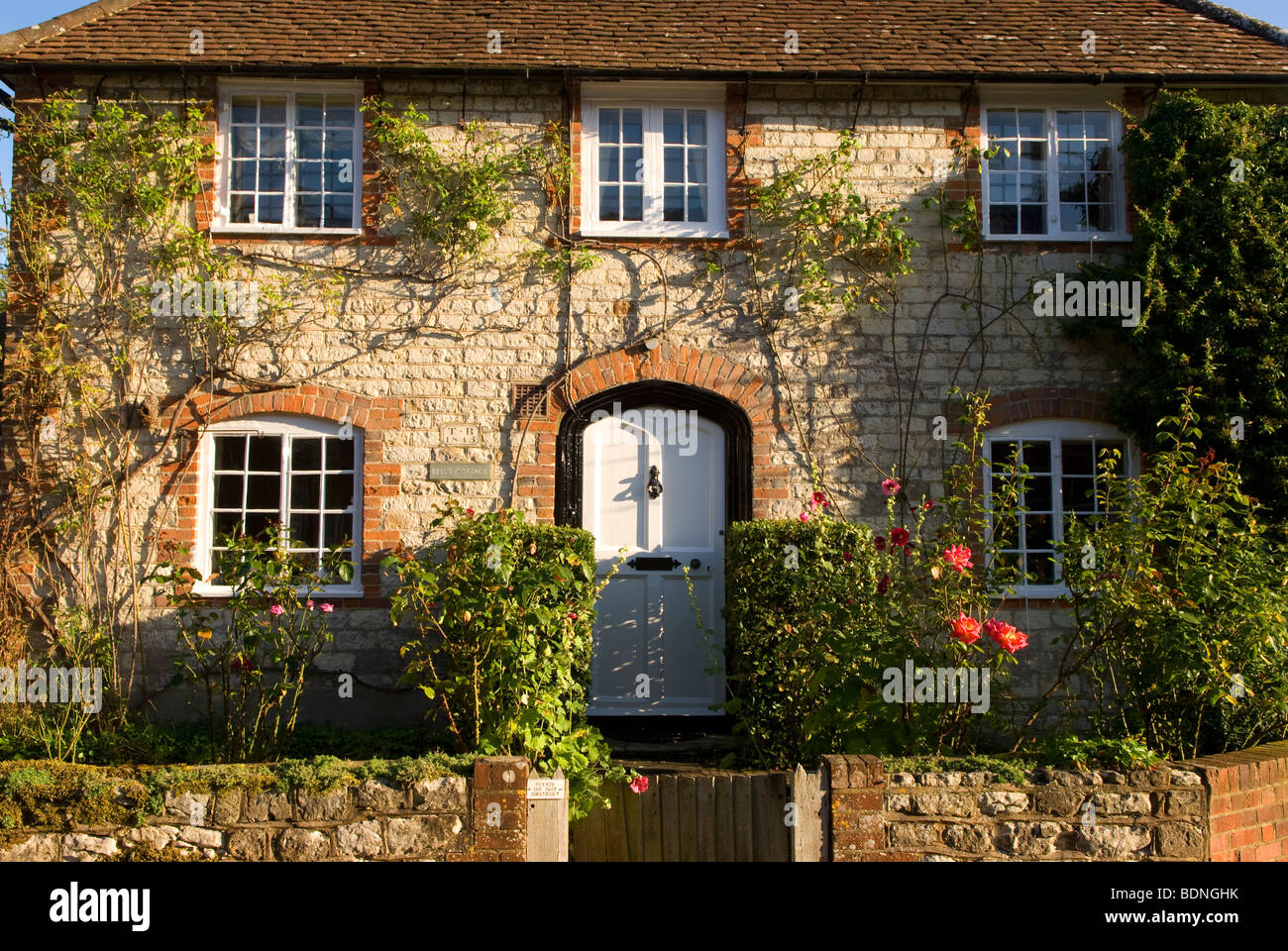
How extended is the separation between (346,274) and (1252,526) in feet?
22.4

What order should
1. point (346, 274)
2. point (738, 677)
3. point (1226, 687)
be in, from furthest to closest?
point (346, 274), point (738, 677), point (1226, 687)

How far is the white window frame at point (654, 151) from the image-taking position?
848cm

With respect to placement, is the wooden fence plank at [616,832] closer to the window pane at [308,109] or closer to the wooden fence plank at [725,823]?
the wooden fence plank at [725,823]

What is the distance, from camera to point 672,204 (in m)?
8.59

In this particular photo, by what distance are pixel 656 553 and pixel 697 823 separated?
323 cm

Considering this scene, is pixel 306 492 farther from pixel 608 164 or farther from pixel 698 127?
pixel 698 127

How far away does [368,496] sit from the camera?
8055 millimetres

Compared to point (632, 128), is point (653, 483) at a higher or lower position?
lower

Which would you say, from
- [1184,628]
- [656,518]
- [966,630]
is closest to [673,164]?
[656,518]

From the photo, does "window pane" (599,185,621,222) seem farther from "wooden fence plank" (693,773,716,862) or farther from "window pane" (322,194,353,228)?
"wooden fence plank" (693,773,716,862)

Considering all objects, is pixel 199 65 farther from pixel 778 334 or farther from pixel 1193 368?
pixel 1193 368
